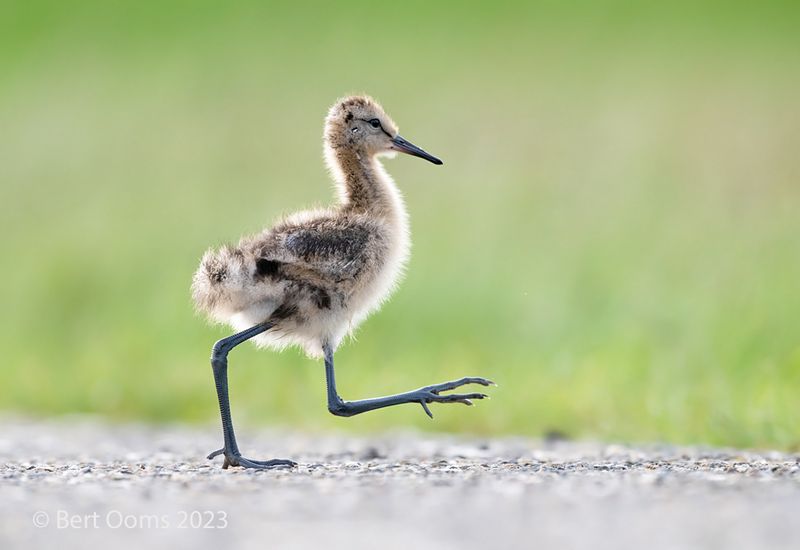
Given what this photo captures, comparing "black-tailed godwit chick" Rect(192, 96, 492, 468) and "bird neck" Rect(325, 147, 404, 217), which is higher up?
"bird neck" Rect(325, 147, 404, 217)

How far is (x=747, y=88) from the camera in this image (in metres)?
18.3

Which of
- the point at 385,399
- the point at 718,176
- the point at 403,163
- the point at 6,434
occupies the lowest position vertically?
the point at 385,399

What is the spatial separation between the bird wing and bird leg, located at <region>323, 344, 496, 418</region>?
1.93ft

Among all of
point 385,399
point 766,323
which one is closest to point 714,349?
point 766,323

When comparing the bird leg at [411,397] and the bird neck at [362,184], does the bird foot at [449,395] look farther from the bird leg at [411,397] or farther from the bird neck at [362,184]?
the bird neck at [362,184]

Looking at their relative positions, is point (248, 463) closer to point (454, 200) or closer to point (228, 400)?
point (228, 400)

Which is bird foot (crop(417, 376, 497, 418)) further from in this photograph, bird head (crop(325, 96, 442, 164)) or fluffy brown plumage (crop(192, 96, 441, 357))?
bird head (crop(325, 96, 442, 164))

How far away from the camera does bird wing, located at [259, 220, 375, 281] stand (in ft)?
24.0

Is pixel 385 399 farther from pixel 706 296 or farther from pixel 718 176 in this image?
pixel 718 176

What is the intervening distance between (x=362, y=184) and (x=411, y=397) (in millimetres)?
1318

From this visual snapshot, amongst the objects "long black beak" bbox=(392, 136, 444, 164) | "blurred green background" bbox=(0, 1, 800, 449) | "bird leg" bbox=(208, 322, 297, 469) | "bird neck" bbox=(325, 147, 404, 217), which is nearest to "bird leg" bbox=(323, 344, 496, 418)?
"bird leg" bbox=(208, 322, 297, 469)

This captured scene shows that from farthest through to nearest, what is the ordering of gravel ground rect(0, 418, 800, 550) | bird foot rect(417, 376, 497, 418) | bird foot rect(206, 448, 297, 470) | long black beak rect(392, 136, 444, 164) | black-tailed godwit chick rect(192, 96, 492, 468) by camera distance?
1. long black beak rect(392, 136, 444, 164)
2. bird foot rect(417, 376, 497, 418)
3. black-tailed godwit chick rect(192, 96, 492, 468)
4. bird foot rect(206, 448, 297, 470)
5. gravel ground rect(0, 418, 800, 550)

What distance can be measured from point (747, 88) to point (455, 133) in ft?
12.4

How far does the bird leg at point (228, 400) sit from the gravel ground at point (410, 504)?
14 centimetres
